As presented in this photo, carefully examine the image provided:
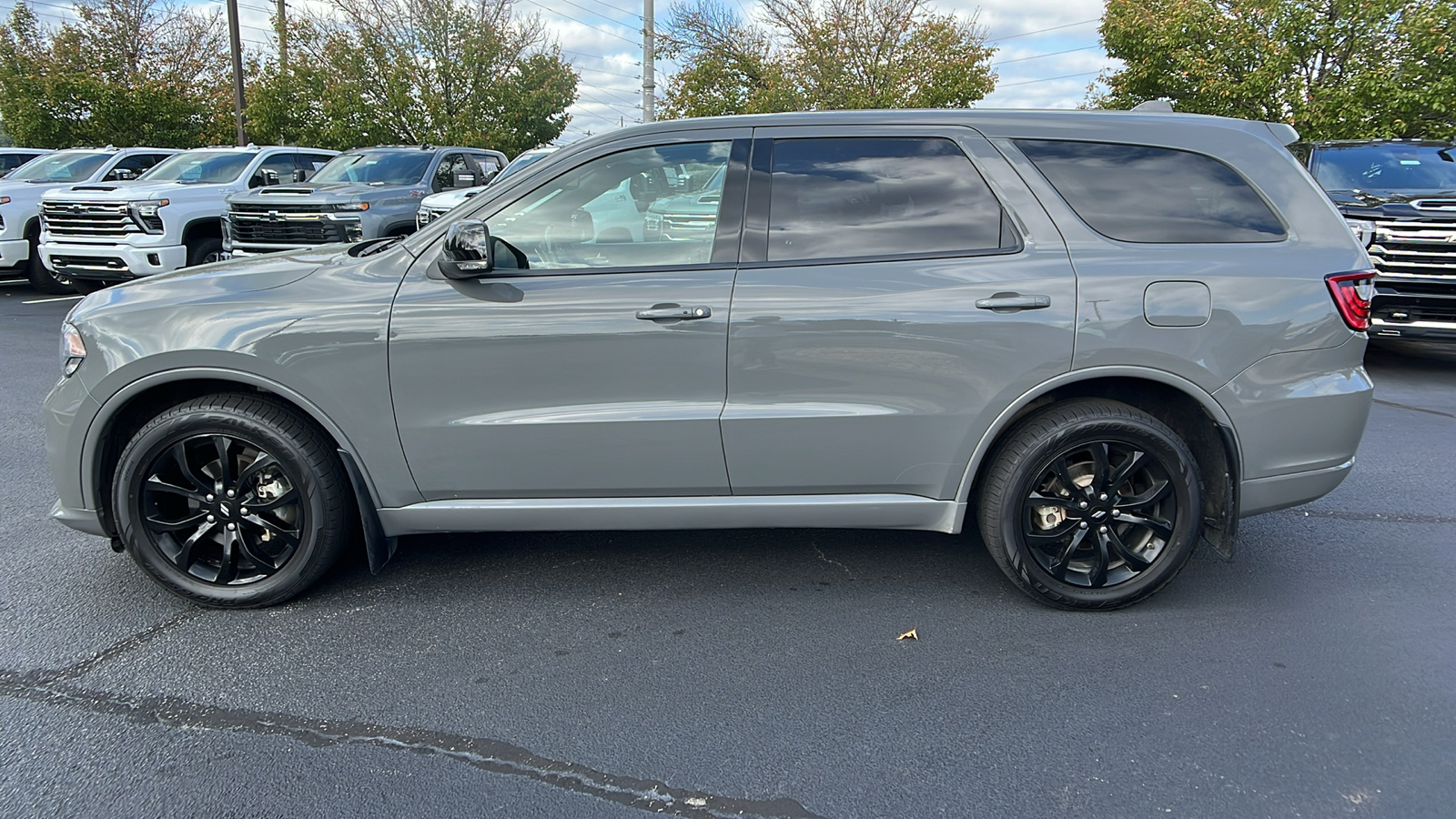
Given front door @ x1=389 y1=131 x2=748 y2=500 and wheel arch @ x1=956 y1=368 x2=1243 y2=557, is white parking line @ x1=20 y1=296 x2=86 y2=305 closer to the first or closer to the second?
front door @ x1=389 y1=131 x2=748 y2=500

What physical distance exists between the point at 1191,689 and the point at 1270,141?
6.55 feet

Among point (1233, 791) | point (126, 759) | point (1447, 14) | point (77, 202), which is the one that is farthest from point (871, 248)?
point (1447, 14)

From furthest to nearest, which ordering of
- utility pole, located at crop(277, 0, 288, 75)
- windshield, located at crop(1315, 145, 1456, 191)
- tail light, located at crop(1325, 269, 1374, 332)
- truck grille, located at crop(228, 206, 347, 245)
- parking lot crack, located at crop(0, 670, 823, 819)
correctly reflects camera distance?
utility pole, located at crop(277, 0, 288, 75) < truck grille, located at crop(228, 206, 347, 245) < windshield, located at crop(1315, 145, 1456, 191) < tail light, located at crop(1325, 269, 1374, 332) < parking lot crack, located at crop(0, 670, 823, 819)

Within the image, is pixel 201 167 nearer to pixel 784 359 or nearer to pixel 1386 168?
pixel 784 359

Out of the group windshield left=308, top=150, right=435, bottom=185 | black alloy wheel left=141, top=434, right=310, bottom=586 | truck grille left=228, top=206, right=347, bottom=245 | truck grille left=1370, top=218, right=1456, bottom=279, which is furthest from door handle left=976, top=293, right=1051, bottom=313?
windshield left=308, top=150, right=435, bottom=185

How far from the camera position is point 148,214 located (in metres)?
11.6

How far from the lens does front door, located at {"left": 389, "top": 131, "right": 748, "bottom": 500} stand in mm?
3354

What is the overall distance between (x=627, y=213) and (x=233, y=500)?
70.2 inches

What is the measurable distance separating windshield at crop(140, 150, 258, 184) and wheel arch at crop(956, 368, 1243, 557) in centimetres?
1270

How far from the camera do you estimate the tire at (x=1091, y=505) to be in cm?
345

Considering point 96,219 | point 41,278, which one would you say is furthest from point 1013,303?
point 41,278

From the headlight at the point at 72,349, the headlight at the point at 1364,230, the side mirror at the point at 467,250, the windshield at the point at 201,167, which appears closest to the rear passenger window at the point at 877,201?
the side mirror at the point at 467,250

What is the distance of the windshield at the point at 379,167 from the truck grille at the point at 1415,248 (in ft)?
35.0

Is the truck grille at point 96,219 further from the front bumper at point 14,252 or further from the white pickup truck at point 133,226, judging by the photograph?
the front bumper at point 14,252
